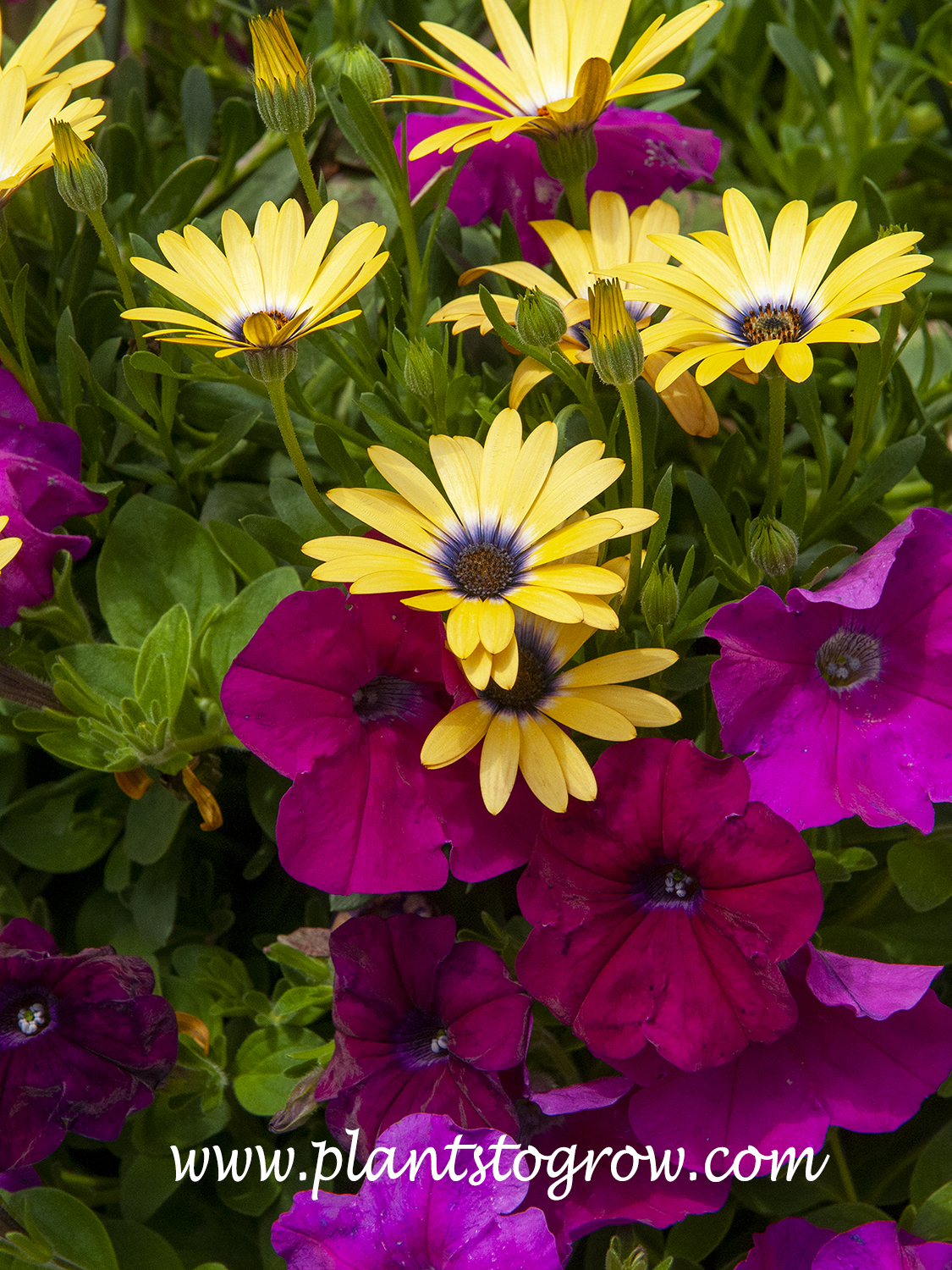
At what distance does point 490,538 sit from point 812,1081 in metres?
0.27

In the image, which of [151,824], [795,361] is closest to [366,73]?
[795,361]

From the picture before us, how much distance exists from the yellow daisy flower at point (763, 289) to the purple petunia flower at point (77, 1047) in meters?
0.35

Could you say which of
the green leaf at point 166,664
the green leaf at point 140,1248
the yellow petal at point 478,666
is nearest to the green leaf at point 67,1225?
the green leaf at point 140,1248

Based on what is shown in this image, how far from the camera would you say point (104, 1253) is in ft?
1.75

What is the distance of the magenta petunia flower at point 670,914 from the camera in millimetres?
455

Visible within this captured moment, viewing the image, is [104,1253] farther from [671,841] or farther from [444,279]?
[444,279]

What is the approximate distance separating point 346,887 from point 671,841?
135mm

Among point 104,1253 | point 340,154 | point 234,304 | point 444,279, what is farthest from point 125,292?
point 104,1253

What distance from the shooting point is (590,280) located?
546 mm

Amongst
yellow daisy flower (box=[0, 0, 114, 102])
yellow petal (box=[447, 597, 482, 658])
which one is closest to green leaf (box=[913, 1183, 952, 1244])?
yellow petal (box=[447, 597, 482, 658])

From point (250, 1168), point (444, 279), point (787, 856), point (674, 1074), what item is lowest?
point (250, 1168)

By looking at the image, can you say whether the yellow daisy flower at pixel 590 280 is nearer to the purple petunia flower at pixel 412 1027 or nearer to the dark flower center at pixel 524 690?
the dark flower center at pixel 524 690

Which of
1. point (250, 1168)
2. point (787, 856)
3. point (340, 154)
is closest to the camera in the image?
point (787, 856)

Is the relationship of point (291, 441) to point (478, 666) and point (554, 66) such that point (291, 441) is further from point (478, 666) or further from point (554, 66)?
point (554, 66)
